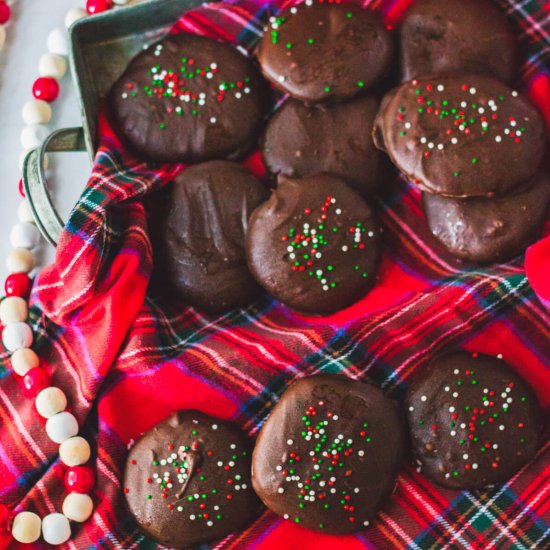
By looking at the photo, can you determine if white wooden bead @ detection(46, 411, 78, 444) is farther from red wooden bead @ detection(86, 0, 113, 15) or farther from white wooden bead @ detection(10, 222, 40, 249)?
red wooden bead @ detection(86, 0, 113, 15)

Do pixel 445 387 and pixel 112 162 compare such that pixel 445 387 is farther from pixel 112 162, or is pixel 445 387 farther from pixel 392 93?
pixel 112 162

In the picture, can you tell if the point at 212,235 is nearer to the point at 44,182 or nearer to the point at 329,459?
the point at 44,182

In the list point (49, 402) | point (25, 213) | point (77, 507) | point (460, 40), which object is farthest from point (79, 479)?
point (460, 40)

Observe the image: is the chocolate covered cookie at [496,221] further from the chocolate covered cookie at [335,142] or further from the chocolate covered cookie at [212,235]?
the chocolate covered cookie at [212,235]

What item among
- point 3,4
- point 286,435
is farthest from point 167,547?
point 3,4

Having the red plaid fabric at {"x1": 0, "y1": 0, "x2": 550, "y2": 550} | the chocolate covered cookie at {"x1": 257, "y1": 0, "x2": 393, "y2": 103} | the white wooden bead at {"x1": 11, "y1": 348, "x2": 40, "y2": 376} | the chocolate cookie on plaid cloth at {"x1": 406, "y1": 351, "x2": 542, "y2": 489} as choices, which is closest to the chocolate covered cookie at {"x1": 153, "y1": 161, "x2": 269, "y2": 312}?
the red plaid fabric at {"x1": 0, "y1": 0, "x2": 550, "y2": 550}

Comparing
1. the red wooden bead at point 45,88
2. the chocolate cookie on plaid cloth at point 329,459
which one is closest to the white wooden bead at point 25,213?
the red wooden bead at point 45,88
